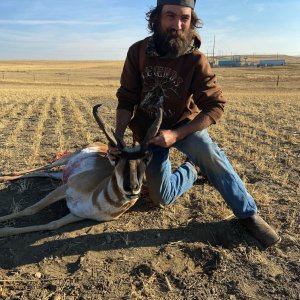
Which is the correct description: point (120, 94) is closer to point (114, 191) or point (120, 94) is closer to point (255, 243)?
point (114, 191)

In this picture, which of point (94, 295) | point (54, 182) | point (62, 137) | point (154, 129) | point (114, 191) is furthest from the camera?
point (62, 137)

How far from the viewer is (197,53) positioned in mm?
5789

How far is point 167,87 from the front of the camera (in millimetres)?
5867

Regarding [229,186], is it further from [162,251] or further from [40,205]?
[40,205]

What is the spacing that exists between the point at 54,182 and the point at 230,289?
4.08 m

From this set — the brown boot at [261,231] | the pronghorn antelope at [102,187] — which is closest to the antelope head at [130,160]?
the pronghorn antelope at [102,187]

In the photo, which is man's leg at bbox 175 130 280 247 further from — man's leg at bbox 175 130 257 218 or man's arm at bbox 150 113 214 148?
man's arm at bbox 150 113 214 148

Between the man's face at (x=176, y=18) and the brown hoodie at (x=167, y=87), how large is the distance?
0.97 ft

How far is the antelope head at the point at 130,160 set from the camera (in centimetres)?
509

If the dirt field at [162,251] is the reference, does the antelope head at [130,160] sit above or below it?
above

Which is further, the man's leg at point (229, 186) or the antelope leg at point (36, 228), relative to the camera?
the antelope leg at point (36, 228)

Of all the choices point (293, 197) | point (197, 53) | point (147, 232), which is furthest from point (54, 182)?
point (293, 197)

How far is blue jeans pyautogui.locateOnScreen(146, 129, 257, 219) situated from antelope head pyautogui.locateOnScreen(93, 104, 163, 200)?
22.6 inches

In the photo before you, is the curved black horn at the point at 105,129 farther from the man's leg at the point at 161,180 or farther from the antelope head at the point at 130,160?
the man's leg at the point at 161,180
